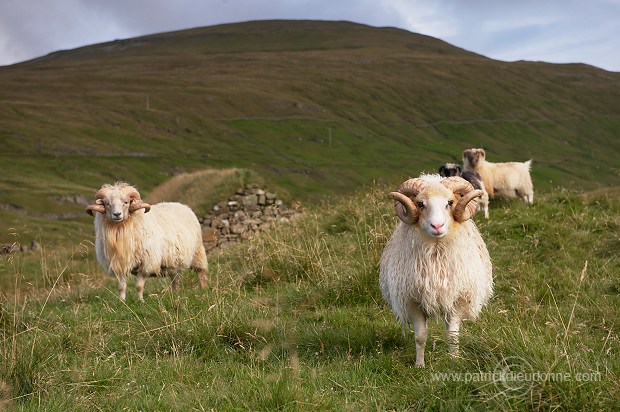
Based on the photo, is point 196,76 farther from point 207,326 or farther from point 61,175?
point 207,326

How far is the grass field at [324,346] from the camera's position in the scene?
4.57 metres

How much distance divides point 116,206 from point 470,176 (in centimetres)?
867

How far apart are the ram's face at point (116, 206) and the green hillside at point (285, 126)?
55.3 meters

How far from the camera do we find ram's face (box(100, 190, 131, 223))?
35.0 ft

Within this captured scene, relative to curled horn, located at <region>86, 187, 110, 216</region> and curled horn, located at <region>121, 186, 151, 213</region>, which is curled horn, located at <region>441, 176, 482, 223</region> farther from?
curled horn, located at <region>86, 187, 110, 216</region>

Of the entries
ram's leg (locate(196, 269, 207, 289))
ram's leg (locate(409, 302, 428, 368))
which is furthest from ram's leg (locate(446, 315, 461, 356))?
ram's leg (locate(196, 269, 207, 289))

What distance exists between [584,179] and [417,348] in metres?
134

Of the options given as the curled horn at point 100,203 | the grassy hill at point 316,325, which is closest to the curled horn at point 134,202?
the curled horn at point 100,203

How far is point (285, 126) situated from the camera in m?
140

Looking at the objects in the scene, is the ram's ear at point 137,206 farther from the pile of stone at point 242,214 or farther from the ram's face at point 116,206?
the pile of stone at point 242,214

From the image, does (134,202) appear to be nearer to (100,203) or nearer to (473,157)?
(100,203)

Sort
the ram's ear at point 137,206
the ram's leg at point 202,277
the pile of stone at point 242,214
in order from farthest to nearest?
the pile of stone at point 242,214 → the ram's leg at point 202,277 → the ram's ear at point 137,206

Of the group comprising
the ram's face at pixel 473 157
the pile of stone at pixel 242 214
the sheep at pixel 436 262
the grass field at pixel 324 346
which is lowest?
the pile of stone at pixel 242 214

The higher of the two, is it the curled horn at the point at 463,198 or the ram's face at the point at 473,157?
the ram's face at the point at 473,157
